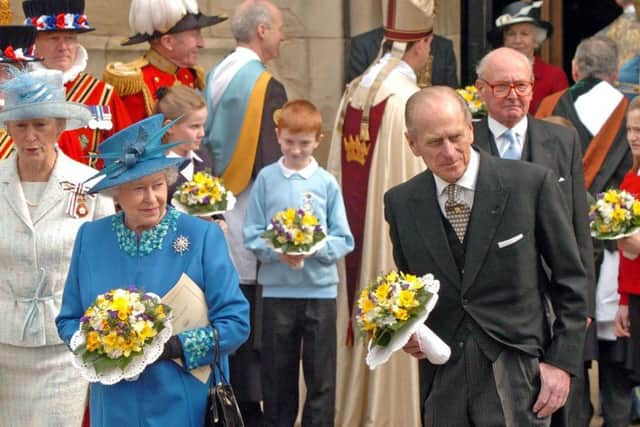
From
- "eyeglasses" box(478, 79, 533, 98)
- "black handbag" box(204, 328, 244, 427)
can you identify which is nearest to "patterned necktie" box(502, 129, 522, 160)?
"eyeglasses" box(478, 79, 533, 98)

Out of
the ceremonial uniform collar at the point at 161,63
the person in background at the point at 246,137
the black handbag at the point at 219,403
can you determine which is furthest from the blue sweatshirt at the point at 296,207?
the black handbag at the point at 219,403

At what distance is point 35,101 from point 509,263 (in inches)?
84.8

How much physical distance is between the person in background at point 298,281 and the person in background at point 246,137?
0.37 meters

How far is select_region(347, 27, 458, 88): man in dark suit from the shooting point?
35.6 feet

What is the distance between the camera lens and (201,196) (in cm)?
755

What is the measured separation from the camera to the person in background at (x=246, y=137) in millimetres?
8406

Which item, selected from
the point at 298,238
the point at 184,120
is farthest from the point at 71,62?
the point at 298,238

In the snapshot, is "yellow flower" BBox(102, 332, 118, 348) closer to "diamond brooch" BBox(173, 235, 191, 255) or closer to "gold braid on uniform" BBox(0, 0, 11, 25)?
"diamond brooch" BBox(173, 235, 191, 255)

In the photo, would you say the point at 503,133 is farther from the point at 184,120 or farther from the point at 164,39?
the point at 164,39

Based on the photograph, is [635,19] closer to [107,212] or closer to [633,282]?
[633,282]

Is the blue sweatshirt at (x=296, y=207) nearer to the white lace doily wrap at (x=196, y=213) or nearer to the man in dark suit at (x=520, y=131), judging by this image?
the white lace doily wrap at (x=196, y=213)

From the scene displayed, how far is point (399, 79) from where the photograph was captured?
8.63 metres

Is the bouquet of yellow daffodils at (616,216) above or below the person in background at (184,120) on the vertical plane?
below

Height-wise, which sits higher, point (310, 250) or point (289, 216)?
point (289, 216)
